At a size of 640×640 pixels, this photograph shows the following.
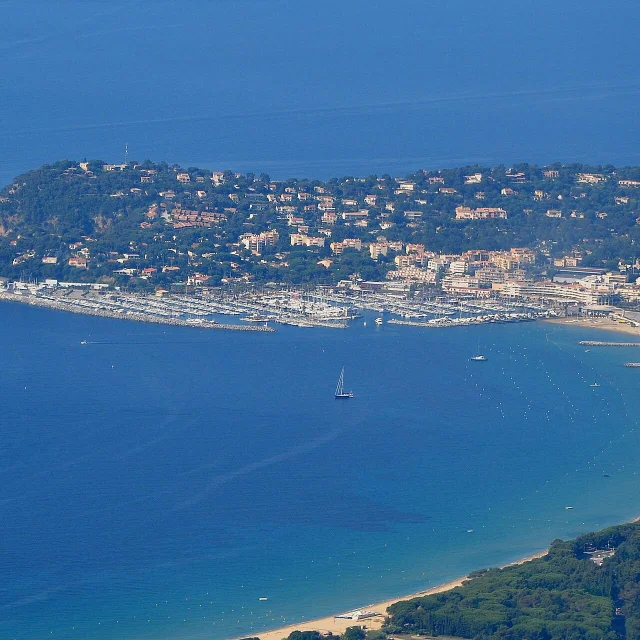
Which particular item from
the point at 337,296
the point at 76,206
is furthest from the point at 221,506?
the point at 76,206

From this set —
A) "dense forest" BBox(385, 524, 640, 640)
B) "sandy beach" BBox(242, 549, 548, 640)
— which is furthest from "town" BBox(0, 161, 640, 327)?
"sandy beach" BBox(242, 549, 548, 640)

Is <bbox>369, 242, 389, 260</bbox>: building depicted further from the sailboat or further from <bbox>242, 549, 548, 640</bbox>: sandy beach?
<bbox>242, 549, 548, 640</bbox>: sandy beach

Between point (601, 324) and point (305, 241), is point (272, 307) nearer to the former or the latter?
point (601, 324)

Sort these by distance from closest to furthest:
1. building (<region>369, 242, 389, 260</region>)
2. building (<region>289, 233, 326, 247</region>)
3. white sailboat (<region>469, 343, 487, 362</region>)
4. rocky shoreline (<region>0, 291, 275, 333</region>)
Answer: white sailboat (<region>469, 343, 487, 362</region>)
rocky shoreline (<region>0, 291, 275, 333</region>)
building (<region>369, 242, 389, 260</region>)
building (<region>289, 233, 326, 247</region>)

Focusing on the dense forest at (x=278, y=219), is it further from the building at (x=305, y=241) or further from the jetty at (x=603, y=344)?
the jetty at (x=603, y=344)

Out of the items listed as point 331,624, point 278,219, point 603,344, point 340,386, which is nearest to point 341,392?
point 340,386

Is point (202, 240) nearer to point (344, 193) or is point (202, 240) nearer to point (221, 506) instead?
point (344, 193)
